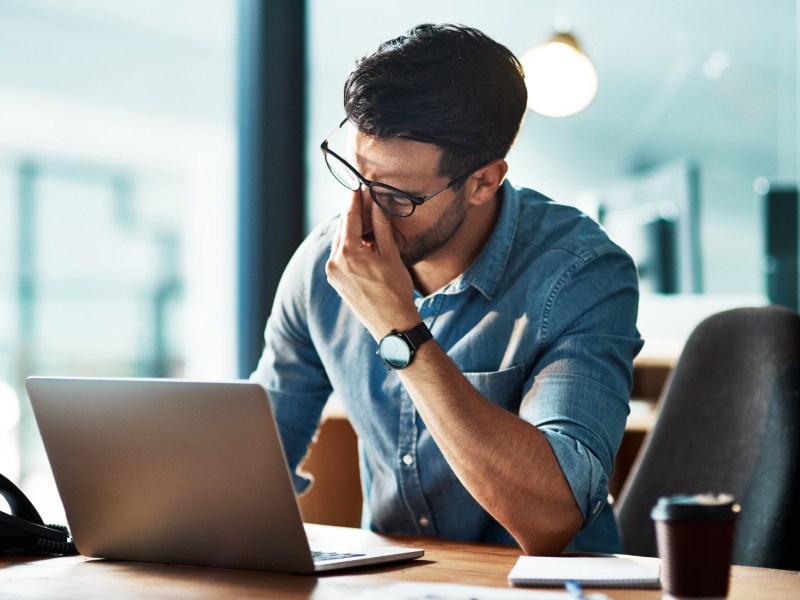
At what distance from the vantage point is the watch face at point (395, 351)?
1326 mm

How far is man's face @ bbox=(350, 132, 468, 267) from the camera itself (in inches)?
57.6

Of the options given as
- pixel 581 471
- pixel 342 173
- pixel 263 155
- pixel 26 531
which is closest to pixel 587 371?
pixel 581 471

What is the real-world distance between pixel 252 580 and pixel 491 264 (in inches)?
26.9

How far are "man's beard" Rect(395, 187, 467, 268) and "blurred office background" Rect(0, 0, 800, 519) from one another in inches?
54.1

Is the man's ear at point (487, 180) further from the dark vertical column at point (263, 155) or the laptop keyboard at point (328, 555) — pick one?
the dark vertical column at point (263, 155)

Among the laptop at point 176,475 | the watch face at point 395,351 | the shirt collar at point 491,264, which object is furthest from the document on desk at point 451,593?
the shirt collar at point 491,264

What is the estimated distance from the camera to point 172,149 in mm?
5285

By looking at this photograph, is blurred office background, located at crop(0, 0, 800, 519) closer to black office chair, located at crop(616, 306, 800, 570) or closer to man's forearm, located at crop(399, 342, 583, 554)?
black office chair, located at crop(616, 306, 800, 570)

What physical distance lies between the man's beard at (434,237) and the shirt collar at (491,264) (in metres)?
0.06

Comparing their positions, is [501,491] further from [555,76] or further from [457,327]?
[555,76]

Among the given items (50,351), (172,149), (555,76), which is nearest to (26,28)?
(172,149)

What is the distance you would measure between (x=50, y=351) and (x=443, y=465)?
3.54 metres

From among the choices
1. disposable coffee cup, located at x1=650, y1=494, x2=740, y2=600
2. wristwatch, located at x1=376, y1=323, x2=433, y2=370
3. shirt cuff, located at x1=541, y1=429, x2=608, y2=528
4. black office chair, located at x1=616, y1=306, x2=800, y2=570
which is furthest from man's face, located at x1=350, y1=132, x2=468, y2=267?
disposable coffee cup, located at x1=650, y1=494, x2=740, y2=600

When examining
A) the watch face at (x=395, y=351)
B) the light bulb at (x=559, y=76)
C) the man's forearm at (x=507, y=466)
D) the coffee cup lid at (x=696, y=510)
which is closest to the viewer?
the coffee cup lid at (x=696, y=510)
